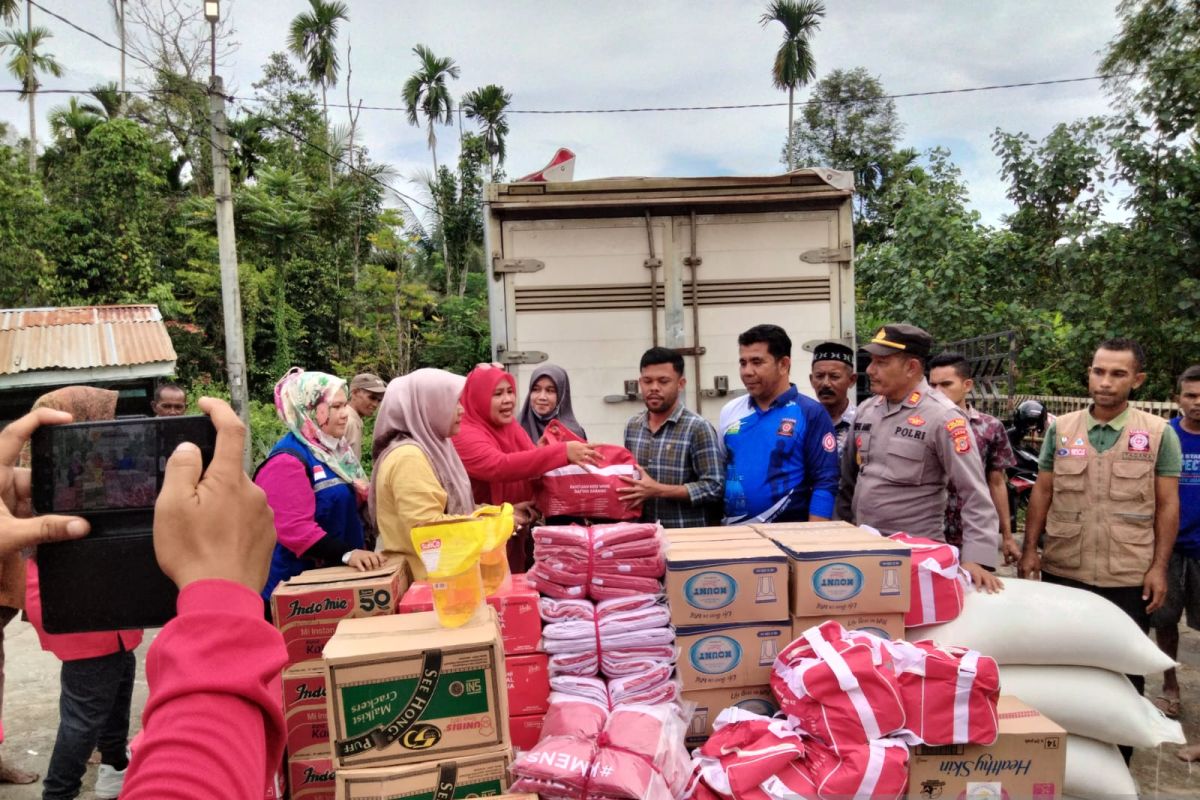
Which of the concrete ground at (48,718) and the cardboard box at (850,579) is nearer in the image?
the cardboard box at (850,579)

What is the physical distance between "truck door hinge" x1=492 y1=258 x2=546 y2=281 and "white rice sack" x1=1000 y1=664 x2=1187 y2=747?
353cm

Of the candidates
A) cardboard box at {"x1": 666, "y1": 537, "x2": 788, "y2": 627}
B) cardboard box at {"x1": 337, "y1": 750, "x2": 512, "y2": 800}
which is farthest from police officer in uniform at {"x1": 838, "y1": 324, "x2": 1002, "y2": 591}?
cardboard box at {"x1": 337, "y1": 750, "x2": 512, "y2": 800}

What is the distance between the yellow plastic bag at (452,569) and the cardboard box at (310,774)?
0.62 meters

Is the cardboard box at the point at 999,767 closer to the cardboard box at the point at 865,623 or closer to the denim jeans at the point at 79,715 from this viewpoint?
the cardboard box at the point at 865,623

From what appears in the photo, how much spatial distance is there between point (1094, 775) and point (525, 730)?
6.20 feet

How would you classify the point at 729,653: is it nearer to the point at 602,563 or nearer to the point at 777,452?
the point at 602,563

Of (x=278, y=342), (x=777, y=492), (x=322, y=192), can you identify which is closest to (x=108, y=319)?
(x=278, y=342)

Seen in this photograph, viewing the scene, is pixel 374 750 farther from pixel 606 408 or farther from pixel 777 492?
pixel 606 408

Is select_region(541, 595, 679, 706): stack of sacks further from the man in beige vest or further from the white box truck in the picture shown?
the white box truck

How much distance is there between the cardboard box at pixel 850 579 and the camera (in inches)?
92.7

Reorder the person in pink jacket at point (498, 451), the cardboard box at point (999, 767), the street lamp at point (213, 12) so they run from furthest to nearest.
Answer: the street lamp at point (213, 12) → the person in pink jacket at point (498, 451) → the cardboard box at point (999, 767)

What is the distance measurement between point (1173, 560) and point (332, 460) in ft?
13.8

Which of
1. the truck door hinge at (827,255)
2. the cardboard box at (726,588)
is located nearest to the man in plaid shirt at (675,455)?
the cardboard box at (726,588)

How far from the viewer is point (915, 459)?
2.98m
